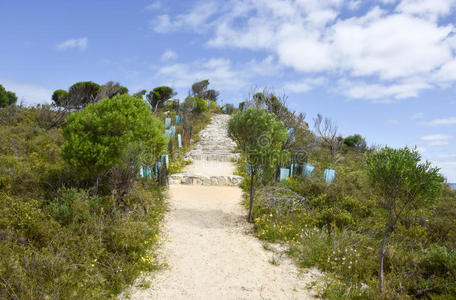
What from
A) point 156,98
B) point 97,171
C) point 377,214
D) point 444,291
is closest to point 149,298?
point 97,171

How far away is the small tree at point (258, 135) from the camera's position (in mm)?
7137

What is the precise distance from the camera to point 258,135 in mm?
7254

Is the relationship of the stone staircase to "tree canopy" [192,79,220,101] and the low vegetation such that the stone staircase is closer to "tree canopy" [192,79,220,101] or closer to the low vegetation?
the low vegetation

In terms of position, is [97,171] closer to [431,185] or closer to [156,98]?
[431,185]

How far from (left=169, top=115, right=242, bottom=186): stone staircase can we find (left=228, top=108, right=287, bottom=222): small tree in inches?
31.7

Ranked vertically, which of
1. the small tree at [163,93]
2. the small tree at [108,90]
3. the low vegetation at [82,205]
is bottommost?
the low vegetation at [82,205]

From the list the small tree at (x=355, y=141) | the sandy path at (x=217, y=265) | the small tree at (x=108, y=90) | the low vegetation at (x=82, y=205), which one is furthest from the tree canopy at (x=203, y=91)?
the sandy path at (x=217, y=265)

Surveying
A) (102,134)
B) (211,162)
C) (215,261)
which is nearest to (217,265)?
(215,261)

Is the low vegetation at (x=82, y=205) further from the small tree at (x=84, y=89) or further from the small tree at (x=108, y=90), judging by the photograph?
the small tree at (x=84, y=89)

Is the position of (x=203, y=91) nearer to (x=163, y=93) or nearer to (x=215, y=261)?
(x=163, y=93)

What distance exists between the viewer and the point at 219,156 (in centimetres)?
1555

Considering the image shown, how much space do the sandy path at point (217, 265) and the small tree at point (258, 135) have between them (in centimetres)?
180

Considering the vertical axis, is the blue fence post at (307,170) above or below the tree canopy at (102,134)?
below

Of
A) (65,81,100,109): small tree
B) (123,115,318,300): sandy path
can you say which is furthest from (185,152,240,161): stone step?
(65,81,100,109): small tree
